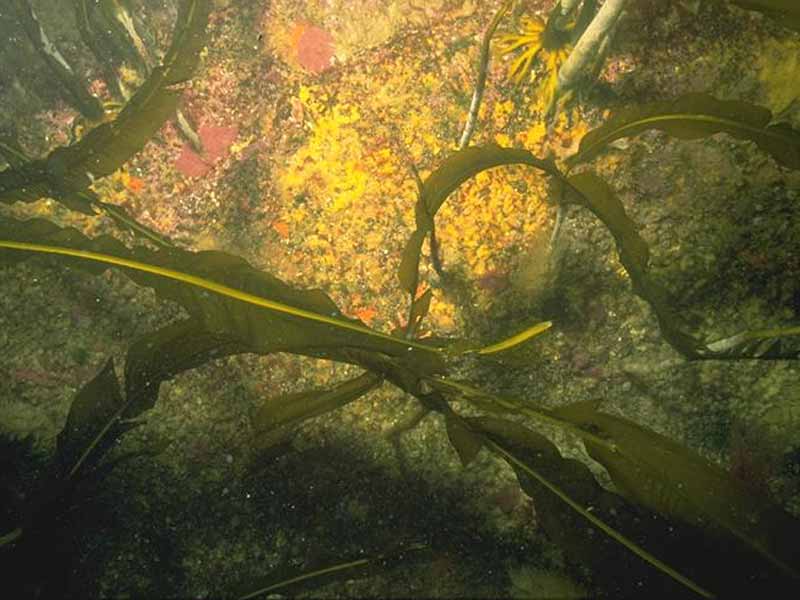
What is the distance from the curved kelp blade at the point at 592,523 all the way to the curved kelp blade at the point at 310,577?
2.27 feet

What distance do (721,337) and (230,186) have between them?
8.34 ft

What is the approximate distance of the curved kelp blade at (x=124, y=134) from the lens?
238cm

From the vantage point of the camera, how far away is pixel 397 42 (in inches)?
107

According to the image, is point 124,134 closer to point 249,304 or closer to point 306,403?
point 249,304

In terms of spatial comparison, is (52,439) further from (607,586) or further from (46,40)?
(607,586)

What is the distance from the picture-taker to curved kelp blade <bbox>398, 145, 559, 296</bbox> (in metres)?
2.04

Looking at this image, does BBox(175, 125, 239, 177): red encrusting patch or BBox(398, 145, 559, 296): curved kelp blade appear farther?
BBox(175, 125, 239, 177): red encrusting patch

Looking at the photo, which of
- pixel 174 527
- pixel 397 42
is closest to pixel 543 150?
pixel 397 42

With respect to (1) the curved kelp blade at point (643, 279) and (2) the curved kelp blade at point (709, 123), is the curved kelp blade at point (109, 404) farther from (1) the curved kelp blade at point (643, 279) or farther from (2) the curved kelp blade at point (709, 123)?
(2) the curved kelp blade at point (709, 123)

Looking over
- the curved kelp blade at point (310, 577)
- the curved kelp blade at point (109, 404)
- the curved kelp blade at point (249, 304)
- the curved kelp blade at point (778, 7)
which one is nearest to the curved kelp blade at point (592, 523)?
the curved kelp blade at point (249, 304)

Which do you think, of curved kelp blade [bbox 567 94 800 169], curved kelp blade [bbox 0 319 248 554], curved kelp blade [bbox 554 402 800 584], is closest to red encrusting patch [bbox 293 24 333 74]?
curved kelp blade [bbox 567 94 800 169]

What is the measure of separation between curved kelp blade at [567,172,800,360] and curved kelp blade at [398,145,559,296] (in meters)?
0.17

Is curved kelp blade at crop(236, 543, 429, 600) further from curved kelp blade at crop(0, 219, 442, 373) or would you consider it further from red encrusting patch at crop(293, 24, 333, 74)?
red encrusting patch at crop(293, 24, 333, 74)

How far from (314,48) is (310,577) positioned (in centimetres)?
265
